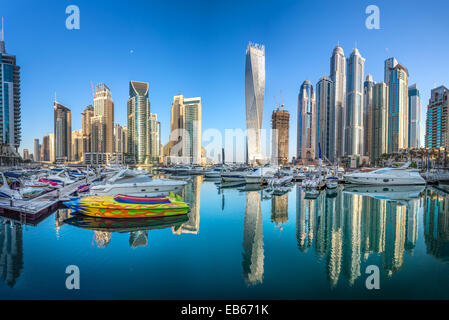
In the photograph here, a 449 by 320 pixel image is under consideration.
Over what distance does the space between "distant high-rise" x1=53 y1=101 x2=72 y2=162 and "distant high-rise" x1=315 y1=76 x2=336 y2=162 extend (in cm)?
18736

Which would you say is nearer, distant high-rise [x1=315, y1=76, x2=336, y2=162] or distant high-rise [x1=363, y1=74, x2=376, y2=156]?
distant high-rise [x1=363, y1=74, x2=376, y2=156]

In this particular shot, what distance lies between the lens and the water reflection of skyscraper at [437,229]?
413 inches

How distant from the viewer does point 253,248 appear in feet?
35.9

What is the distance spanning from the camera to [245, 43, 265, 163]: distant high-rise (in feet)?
368

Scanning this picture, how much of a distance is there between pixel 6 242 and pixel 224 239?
38.0 feet

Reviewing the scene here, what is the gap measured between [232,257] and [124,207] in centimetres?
884

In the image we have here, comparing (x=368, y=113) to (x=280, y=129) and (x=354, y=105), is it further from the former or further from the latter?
(x=280, y=129)

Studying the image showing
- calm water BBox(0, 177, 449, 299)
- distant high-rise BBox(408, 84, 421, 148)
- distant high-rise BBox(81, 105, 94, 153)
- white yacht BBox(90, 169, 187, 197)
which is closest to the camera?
calm water BBox(0, 177, 449, 299)

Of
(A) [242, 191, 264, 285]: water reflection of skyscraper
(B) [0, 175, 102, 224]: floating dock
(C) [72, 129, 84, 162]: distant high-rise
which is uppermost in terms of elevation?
(C) [72, 129, 84, 162]: distant high-rise

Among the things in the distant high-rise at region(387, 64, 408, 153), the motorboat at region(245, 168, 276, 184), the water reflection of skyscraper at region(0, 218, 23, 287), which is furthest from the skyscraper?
the distant high-rise at region(387, 64, 408, 153)

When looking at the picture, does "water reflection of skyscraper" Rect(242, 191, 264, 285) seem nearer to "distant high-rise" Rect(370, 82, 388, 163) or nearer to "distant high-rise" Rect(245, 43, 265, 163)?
"distant high-rise" Rect(245, 43, 265, 163)
